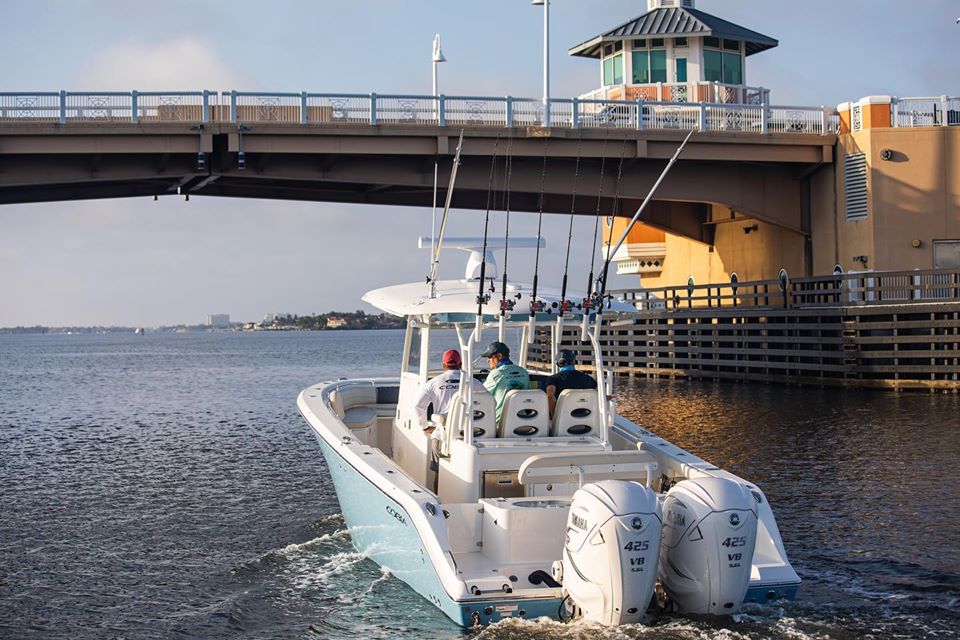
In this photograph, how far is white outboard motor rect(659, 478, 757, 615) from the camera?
29.2ft

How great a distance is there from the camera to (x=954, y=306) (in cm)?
2836

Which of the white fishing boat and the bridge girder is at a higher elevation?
the bridge girder

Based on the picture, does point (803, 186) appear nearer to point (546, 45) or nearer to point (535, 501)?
point (546, 45)

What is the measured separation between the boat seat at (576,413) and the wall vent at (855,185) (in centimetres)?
2386

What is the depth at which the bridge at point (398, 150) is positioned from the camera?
29547mm

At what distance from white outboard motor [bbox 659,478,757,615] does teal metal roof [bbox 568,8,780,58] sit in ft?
117

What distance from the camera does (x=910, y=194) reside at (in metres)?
32.6

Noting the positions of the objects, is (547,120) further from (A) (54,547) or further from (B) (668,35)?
(A) (54,547)

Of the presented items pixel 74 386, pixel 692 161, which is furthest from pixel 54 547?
pixel 74 386

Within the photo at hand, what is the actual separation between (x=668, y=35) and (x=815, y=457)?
26.0 m

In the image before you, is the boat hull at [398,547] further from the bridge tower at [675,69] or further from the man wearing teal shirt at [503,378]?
the bridge tower at [675,69]

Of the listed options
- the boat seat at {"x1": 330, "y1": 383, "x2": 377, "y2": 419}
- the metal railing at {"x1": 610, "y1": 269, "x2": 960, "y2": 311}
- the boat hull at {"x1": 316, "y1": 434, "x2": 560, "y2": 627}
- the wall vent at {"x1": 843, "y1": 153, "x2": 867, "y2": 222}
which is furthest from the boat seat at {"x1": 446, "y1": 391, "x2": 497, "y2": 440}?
the wall vent at {"x1": 843, "y1": 153, "x2": 867, "y2": 222}

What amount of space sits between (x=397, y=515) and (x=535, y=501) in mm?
1341

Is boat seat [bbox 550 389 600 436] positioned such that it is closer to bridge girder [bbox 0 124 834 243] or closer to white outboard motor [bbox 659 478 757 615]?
white outboard motor [bbox 659 478 757 615]
